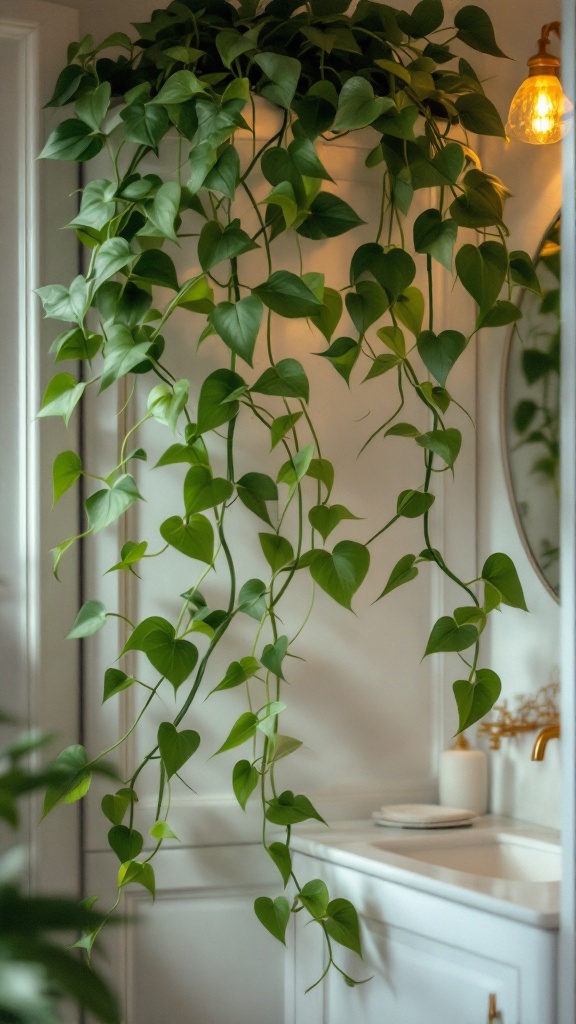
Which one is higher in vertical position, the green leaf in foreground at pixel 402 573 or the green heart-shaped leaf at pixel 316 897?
the green leaf in foreground at pixel 402 573

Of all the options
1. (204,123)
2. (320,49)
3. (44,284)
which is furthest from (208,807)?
(320,49)

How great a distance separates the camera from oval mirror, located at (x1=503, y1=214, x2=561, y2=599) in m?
2.05

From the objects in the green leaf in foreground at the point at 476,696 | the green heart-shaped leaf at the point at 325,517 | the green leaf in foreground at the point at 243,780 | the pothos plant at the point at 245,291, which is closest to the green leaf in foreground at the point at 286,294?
the pothos plant at the point at 245,291

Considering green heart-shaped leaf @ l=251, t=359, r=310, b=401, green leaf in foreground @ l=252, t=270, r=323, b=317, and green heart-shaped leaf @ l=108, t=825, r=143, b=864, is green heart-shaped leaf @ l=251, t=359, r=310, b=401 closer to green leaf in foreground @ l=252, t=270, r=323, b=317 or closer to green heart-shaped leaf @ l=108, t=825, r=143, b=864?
green leaf in foreground @ l=252, t=270, r=323, b=317

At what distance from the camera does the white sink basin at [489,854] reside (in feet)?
6.27

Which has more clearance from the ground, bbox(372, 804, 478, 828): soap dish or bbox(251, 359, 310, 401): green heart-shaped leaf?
bbox(251, 359, 310, 401): green heart-shaped leaf

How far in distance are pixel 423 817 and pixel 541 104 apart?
50.1 inches

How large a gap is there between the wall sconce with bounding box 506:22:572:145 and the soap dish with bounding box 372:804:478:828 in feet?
3.96

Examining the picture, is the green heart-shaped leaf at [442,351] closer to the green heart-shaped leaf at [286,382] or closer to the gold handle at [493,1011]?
the green heart-shaped leaf at [286,382]

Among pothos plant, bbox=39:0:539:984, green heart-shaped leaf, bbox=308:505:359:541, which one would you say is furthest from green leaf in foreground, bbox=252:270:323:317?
green heart-shaped leaf, bbox=308:505:359:541

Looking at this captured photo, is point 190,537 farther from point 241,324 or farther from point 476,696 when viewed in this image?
point 476,696

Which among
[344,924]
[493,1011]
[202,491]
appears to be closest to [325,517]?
[202,491]

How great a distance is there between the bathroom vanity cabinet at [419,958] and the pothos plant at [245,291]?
0.04 m

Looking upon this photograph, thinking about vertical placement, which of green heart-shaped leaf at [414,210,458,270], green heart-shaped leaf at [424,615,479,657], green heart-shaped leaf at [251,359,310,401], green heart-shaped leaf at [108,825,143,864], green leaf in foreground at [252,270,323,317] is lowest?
green heart-shaped leaf at [108,825,143,864]
